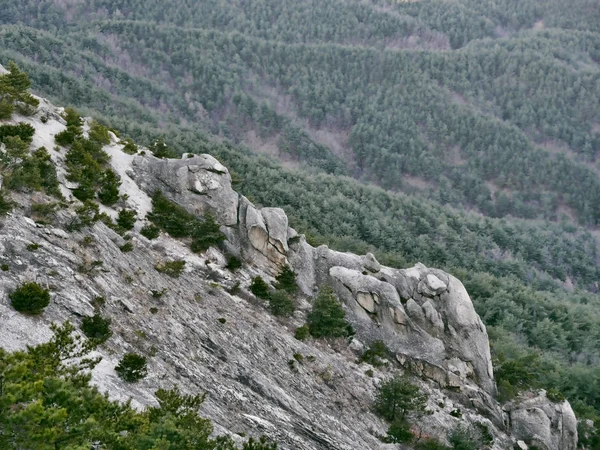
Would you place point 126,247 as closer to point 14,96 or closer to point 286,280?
point 286,280

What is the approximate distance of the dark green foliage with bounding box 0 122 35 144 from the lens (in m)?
25.7

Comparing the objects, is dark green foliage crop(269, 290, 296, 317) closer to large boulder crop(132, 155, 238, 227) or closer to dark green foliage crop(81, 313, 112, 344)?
large boulder crop(132, 155, 238, 227)

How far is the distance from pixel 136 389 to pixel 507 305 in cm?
5207

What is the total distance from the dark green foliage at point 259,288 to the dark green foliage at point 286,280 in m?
1.59

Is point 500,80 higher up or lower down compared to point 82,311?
lower down

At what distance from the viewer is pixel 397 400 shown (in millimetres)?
28000

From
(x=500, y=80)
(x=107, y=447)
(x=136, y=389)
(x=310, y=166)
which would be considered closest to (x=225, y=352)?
(x=136, y=389)

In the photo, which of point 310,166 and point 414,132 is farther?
point 414,132

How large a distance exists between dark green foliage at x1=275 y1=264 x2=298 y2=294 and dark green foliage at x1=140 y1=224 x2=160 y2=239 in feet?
25.0

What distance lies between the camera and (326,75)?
178m

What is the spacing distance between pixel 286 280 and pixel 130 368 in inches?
580

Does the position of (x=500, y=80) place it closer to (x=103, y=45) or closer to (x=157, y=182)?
(x=103, y=45)

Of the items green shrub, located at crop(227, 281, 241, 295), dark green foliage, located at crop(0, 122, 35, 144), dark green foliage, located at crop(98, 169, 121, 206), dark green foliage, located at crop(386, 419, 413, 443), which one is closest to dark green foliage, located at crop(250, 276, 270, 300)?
green shrub, located at crop(227, 281, 241, 295)

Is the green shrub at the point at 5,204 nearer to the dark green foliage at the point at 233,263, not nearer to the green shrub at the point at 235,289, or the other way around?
the green shrub at the point at 235,289
